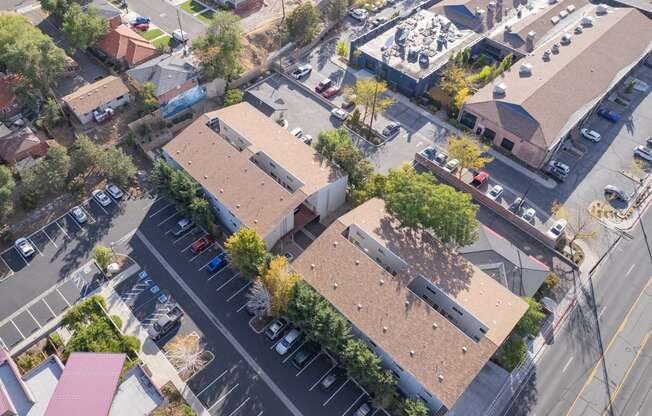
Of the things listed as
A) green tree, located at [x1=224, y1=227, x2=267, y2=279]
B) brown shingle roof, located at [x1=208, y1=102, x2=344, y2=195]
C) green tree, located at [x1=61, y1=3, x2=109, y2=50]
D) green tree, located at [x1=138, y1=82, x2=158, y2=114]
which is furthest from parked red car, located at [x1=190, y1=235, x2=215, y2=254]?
green tree, located at [x1=61, y1=3, x2=109, y2=50]

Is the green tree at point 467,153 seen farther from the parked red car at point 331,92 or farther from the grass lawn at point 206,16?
the grass lawn at point 206,16

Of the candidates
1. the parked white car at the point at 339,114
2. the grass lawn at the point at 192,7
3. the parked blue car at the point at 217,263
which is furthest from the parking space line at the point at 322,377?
the grass lawn at the point at 192,7

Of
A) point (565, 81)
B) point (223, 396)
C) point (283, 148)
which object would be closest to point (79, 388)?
point (223, 396)

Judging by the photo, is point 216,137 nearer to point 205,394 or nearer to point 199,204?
point 199,204

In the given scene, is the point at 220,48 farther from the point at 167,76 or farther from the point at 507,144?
the point at 507,144

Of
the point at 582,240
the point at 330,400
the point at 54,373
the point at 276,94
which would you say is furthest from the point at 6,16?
the point at 582,240

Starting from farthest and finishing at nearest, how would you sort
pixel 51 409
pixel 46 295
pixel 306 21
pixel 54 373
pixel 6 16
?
pixel 306 21, pixel 6 16, pixel 46 295, pixel 54 373, pixel 51 409
